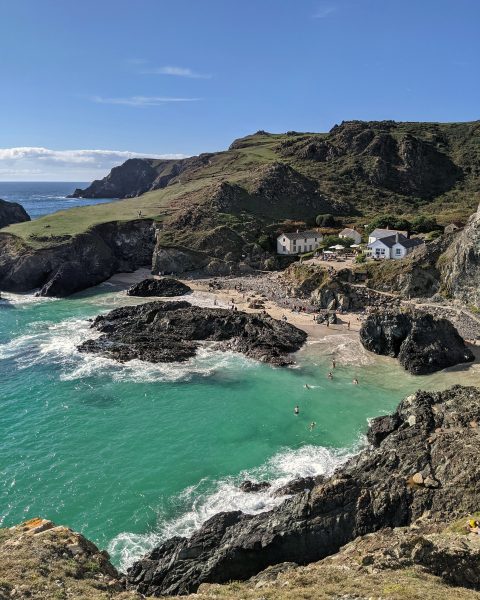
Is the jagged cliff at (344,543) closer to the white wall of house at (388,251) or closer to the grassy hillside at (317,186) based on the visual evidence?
the white wall of house at (388,251)

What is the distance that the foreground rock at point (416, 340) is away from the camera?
43.2 meters

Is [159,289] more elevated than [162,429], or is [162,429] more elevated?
[159,289]

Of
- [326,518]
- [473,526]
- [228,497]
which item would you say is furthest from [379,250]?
[473,526]

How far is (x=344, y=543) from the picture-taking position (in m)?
21.1

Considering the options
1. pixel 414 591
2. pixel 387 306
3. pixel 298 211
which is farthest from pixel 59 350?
pixel 298 211

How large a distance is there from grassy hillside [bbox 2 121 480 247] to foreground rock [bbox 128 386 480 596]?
6870cm

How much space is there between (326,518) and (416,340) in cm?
2686

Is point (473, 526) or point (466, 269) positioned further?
point (466, 269)

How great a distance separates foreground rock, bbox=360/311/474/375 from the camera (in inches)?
1702

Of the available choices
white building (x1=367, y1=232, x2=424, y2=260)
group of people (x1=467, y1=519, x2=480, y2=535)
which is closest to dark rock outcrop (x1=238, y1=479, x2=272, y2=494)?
group of people (x1=467, y1=519, x2=480, y2=535)

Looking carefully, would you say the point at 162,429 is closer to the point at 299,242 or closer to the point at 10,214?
the point at 299,242

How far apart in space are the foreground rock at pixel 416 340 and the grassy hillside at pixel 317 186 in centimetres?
4647

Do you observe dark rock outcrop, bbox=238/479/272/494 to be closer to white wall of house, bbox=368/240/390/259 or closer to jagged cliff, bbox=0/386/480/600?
jagged cliff, bbox=0/386/480/600

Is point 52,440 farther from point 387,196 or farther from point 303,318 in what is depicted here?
→ point 387,196
